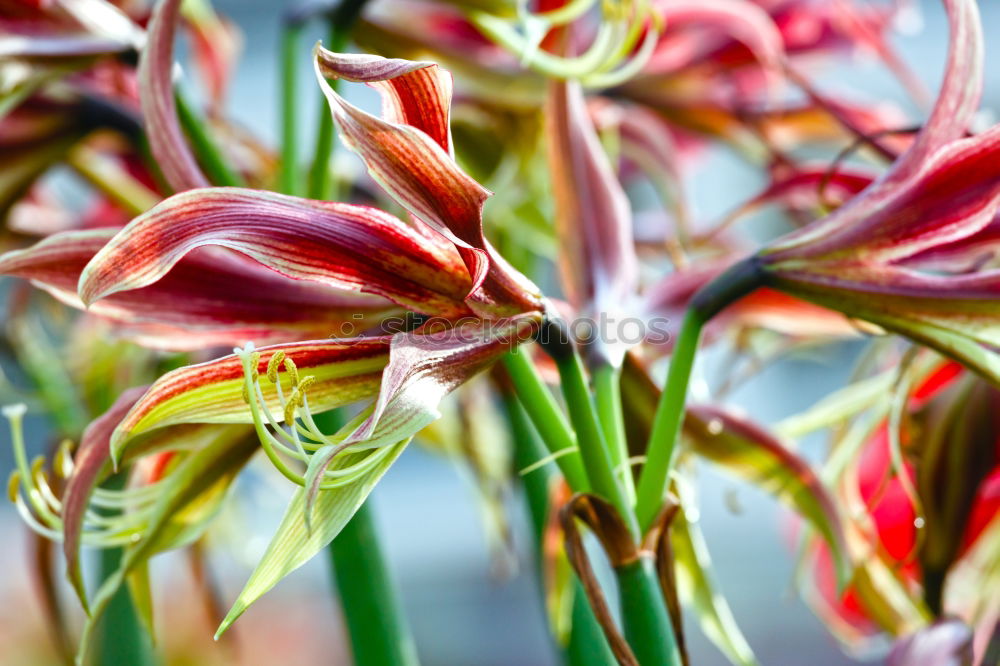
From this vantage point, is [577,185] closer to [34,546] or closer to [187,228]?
[187,228]

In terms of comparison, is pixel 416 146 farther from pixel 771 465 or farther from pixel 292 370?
pixel 771 465

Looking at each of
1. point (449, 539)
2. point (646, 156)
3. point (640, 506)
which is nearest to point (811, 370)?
point (449, 539)

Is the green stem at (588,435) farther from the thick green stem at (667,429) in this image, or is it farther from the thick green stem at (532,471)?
the thick green stem at (532,471)

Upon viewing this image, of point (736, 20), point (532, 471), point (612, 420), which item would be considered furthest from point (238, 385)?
point (736, 20)

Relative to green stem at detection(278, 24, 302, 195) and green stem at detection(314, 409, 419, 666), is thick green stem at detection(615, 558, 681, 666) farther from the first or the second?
green stem at detection(278, 24, 302, 195)

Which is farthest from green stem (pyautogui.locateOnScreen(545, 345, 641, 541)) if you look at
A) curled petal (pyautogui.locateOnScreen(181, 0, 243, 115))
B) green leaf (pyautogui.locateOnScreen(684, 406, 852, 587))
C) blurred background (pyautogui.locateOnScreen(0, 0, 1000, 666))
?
blurred background (pyautogui.locateOnScreen(0, 0, 1000, 666))
